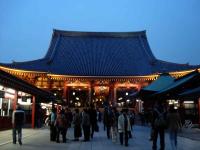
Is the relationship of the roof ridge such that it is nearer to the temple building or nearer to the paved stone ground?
the temple building

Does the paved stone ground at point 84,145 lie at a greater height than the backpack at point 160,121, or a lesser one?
lesser

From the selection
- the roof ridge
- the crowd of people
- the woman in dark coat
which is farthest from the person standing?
the roof ridge

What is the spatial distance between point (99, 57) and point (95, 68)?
4.59 m

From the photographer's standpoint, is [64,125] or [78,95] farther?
[78,95]

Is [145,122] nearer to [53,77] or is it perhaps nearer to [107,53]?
[53,77]

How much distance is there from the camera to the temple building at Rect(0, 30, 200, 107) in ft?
141

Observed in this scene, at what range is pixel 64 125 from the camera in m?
15.3

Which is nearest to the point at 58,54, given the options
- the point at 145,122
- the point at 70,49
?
the point at 70,49

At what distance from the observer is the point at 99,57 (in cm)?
5150

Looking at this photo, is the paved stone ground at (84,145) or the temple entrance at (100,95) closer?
the paved stone ground at (84,145)

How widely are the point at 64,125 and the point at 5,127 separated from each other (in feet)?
26.6

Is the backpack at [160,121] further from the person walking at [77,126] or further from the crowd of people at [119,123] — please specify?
the person walking at [77,126]

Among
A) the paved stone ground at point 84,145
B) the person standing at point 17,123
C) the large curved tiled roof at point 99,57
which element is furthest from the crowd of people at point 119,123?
the large curved tiled roof at point 99,57

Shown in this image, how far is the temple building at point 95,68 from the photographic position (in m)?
42.9
